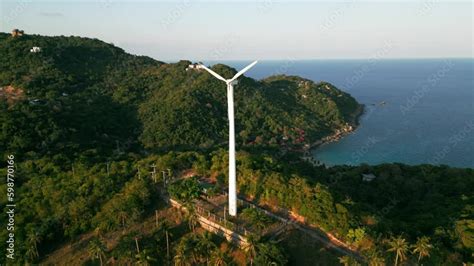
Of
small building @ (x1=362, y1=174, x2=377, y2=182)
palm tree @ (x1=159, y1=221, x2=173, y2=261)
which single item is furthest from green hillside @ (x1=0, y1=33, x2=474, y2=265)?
small building @ (x1=362, y1=174, x2=377, y2=182)

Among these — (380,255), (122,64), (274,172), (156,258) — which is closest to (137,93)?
(122,64)

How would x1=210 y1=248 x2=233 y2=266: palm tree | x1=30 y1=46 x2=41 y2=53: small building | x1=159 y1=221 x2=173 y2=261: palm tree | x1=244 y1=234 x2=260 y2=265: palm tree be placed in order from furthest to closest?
x1=30 y1=46 x2=41 y2=53: small building < x1=159 y1=221 x2=173 y2=261: palm tree < x1=244 y1=234 x2=260 y2=265: palm tree < x1=210 y1=248 x2=233 y2=266: palm tree

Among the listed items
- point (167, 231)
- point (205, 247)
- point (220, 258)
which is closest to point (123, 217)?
point (167, 231)

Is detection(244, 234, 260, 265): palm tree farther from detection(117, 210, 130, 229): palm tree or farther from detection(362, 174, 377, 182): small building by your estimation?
detection(362, 174, 377, 182): small building

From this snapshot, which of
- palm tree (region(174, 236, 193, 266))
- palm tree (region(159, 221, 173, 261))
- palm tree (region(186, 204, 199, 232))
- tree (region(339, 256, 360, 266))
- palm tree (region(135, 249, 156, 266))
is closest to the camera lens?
tree (region(339, 256, 360, 266))

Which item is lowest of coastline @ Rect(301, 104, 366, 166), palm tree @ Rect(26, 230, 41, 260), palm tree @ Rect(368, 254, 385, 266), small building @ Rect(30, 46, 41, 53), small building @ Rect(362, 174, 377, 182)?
coastline @ Rect(301, 104, 366, 166)
